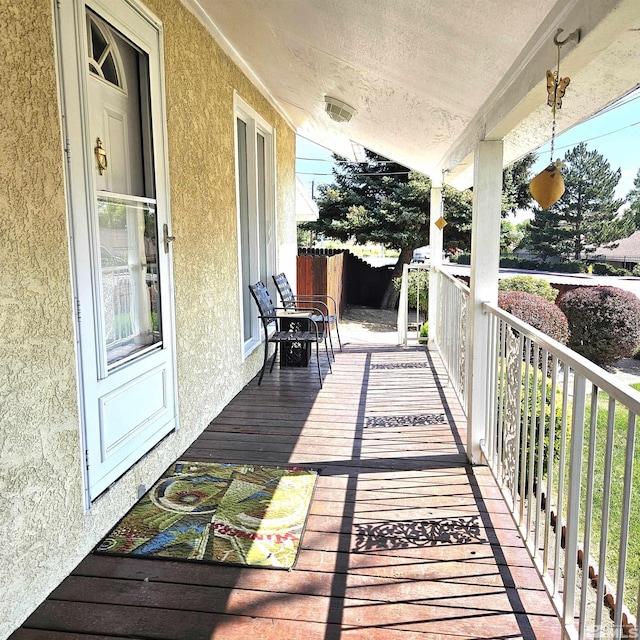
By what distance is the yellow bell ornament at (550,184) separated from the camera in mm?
1979

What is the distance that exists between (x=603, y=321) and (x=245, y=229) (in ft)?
20.4

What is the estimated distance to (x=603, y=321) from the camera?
8672 mm

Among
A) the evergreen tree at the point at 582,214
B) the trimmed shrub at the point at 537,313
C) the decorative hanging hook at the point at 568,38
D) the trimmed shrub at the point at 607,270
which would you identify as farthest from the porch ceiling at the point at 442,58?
the evergreen tree at the point at 582,214

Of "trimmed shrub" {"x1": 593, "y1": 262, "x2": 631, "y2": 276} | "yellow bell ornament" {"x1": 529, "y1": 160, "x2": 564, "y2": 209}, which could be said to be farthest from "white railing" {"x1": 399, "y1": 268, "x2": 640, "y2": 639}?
"trimmed shrub" {"x1": 593, "y1": 262, "x2": 631, "y2": 276}

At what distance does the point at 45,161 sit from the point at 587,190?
30.1m

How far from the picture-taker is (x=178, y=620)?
1.85 m

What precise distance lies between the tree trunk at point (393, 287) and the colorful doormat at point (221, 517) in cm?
1077

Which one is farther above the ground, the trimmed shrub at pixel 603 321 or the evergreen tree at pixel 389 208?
the evergreen tree at pixel 389 208

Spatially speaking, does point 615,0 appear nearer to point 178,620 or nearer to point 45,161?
point 45,161

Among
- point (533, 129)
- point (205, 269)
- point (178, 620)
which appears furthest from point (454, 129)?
point (178, 620)

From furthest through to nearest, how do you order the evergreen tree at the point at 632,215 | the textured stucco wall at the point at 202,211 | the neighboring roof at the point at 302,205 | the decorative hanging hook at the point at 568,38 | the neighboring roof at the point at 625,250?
the neighboring roof at the point at 625,250
the evergreen tree at the point at 632,215
the neighboring roof at the point at 302,205
the textured stucco wall at the point at 202,211
the decorative hanging hook at the point at 568,38

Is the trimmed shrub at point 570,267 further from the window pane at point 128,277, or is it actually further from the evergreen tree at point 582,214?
the window pane at point 128,277

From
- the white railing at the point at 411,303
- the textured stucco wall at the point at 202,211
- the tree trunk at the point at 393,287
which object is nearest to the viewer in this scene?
the textured stucco wall at the point at 202,211

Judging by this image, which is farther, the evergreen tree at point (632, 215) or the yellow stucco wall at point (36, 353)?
the evergreen tree at point (632, 215)
